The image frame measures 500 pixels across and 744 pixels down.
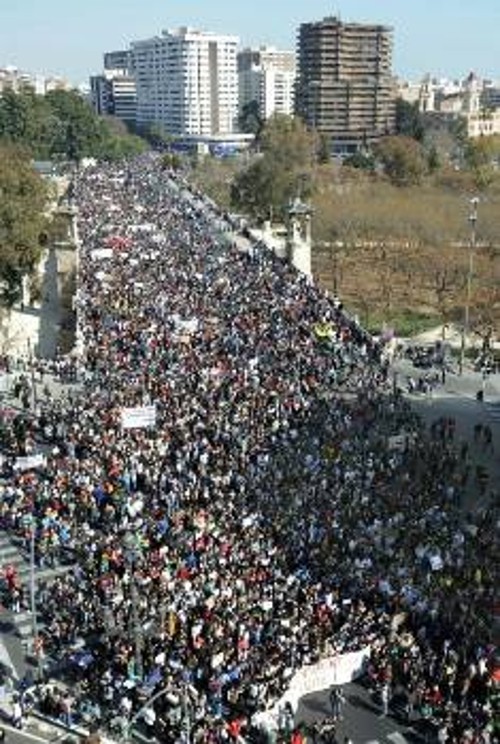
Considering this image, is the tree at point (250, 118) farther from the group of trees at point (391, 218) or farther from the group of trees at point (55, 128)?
the group of trees at point (391, 218)

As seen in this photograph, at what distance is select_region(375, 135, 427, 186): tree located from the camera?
101 metres

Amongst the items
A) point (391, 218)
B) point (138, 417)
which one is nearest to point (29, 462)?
point (138, 417)

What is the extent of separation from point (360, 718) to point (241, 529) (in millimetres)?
6970

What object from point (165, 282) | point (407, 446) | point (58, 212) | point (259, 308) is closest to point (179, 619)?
point (407, 446)

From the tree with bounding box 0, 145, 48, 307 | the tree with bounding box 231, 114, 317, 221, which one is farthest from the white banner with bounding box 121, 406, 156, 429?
the tree with bounding box 231, 114, 317, 221

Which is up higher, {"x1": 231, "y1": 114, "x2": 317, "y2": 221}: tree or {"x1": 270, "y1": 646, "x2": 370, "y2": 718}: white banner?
{"x1": 231, "y1": 114, "x2": 317, "y2": 221}: tree

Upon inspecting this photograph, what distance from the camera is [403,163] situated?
333 ft

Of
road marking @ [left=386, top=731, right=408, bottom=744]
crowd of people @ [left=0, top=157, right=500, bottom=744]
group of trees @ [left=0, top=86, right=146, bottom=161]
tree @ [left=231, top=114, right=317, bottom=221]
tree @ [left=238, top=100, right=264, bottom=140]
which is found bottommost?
road marking @ [left=386, top=731, right=408, bottom=744]

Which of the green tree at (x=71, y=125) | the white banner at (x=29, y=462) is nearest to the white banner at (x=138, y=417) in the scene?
the white banner at (x=29, y=462)

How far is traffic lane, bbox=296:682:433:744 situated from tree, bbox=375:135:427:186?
281 feet

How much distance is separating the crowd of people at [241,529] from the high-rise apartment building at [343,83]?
11978 cm

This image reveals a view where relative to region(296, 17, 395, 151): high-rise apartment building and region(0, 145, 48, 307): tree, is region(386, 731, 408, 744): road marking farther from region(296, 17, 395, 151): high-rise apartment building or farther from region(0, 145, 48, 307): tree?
region(296, 17, 395, 151): high-rise apartment building

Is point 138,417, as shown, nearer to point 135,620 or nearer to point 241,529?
point 241,529

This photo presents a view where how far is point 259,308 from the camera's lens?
149ft
